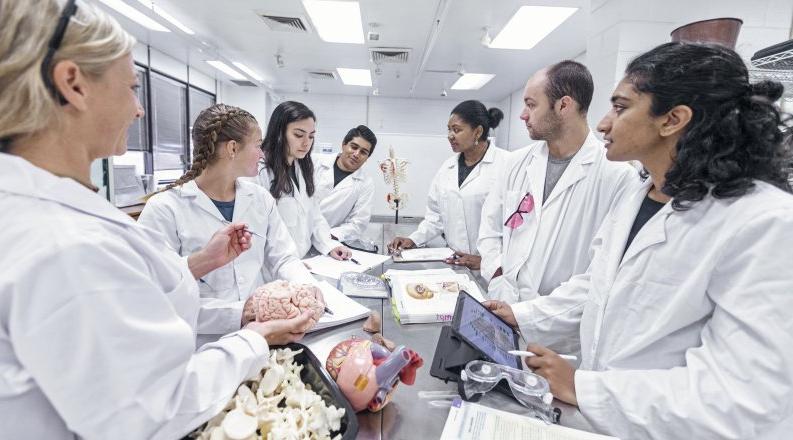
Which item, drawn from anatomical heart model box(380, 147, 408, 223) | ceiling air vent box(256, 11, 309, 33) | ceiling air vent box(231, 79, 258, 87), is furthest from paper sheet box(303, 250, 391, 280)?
ceiling air vent box(231, 79, 258, 87)

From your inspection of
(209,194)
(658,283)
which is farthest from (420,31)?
(658,283)

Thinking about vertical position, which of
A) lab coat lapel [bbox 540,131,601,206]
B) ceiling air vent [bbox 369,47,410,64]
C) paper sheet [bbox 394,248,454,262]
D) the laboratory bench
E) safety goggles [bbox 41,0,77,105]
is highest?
ceiling air vent [bbox 369,47,410,64]

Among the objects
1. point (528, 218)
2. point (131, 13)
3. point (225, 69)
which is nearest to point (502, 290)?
point (528, 218)

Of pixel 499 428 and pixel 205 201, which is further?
pixel 205 201

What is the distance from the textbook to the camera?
1.42 m

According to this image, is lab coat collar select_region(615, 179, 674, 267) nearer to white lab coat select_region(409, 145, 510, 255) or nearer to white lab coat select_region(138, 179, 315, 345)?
white lab coat select_region(138, 179, 315, 345)

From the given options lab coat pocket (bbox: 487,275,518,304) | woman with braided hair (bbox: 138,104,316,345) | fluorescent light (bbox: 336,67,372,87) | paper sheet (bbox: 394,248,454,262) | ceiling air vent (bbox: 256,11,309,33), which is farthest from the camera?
fluorescent light (bbox: 336,67,372,87)

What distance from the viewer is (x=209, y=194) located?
1676mm

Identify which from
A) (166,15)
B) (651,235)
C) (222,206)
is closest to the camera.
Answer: (651,235)

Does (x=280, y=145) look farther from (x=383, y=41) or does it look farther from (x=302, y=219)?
(x=383, y=41)

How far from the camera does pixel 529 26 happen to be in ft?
13.5

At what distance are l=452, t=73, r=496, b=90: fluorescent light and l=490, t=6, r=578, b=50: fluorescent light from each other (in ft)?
5.46

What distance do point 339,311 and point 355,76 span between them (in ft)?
20.8

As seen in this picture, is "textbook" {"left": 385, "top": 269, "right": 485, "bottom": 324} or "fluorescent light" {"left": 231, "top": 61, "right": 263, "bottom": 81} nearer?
"textbook" {"left": 385, "top": 269, "right": 485, "bottom": 324}
